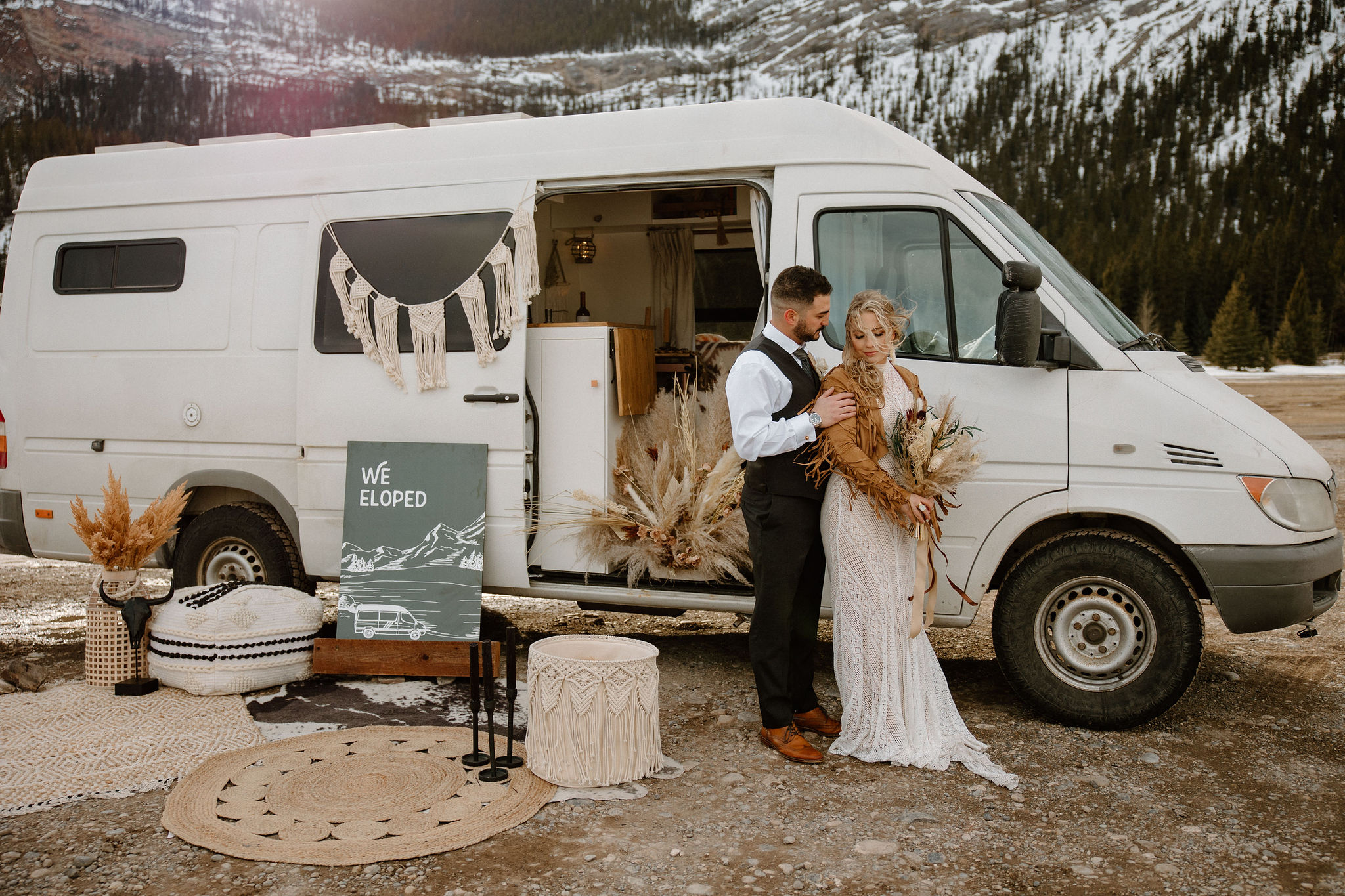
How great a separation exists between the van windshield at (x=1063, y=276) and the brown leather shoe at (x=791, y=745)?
Answer: 2.18 metres

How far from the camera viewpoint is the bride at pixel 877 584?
13.4 ft

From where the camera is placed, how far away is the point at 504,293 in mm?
5289

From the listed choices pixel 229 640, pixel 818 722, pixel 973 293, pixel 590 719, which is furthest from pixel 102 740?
pixel 973 293

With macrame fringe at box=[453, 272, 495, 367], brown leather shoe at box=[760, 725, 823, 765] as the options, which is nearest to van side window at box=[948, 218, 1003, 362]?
brown leather shoe at box=[760, 725, 823, 765]

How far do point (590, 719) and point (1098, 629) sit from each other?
7.36 ft

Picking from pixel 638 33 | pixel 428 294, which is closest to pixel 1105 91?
pixel 638 33

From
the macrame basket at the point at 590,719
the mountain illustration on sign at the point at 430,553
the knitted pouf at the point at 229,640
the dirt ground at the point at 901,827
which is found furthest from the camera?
the mountain illustration on sign at the point at 430,553

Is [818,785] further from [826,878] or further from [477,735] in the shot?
[477,735]

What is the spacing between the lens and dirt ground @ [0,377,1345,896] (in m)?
3.21

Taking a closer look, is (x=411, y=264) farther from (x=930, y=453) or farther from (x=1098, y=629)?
(x=1098, y=629)

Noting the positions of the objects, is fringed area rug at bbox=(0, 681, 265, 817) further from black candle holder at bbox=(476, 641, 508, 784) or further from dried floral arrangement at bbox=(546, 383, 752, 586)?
dried floral arrangement at bbox=(546, 383, 752, 586)

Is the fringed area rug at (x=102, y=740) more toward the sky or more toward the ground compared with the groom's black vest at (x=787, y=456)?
more toward the ground

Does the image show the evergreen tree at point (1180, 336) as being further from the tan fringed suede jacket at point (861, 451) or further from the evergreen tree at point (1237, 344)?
the tan fringed suede jacket at point (861, 451)

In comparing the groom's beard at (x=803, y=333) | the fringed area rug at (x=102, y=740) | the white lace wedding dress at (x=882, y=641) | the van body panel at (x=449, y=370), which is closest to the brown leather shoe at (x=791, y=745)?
the white lace wedding dress at (x=882, y=641)
